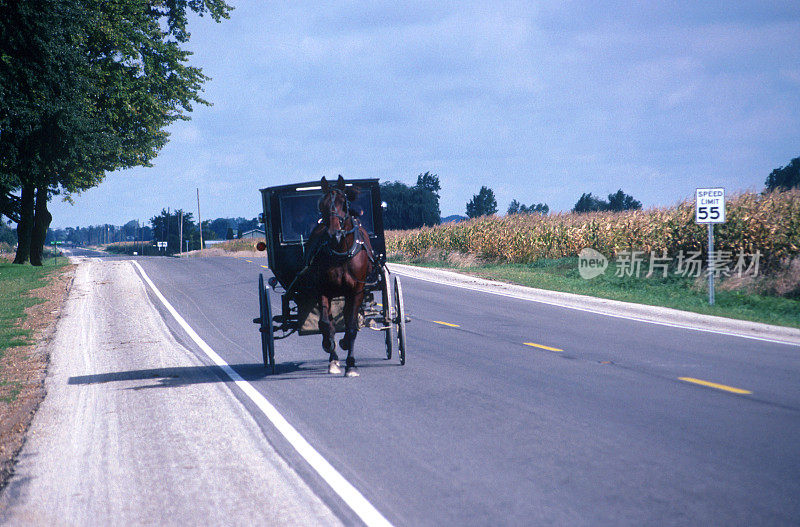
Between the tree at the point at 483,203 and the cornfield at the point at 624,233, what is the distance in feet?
350

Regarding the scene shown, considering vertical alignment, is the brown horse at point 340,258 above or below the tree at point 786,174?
below

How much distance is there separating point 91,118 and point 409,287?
17.9 m

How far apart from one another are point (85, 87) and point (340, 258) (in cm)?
2580

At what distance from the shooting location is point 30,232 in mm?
43875

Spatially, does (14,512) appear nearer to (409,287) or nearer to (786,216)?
(409,287)

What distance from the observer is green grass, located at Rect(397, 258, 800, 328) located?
634 inches

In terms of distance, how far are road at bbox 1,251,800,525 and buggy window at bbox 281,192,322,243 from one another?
200 cm

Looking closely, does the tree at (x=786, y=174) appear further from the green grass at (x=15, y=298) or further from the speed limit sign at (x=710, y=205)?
the green grass at (x=15, y=298)

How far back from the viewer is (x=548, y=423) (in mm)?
6559

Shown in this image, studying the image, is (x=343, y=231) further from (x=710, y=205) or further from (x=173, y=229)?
(x=173, y=229)

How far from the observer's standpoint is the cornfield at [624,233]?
66.3 ft

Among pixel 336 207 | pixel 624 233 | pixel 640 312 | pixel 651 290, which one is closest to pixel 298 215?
pixel 336 207

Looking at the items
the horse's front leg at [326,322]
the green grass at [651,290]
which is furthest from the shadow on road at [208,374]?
the green grass at [651,290]

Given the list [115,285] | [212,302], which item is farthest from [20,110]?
[212,302]
